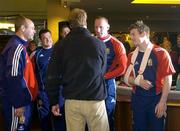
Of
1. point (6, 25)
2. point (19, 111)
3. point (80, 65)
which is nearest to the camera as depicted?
point (80, 65)

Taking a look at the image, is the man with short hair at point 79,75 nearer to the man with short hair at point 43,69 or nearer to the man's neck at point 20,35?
the man's neck at point 20,35

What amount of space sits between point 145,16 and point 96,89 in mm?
13335

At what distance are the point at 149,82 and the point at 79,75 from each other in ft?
2.38

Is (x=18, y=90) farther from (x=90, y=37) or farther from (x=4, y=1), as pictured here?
(x=4, y=1)

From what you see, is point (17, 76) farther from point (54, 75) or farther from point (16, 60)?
point (54, 75)

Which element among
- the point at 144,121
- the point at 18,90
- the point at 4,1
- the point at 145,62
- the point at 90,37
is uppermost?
the point at 4,1

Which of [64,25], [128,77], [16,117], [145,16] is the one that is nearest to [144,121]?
[128,77]

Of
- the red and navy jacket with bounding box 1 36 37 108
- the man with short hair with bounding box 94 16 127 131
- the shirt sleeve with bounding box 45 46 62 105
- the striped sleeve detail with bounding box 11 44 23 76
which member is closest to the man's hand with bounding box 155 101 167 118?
the man with short hair with bounding box 94 16 127 131

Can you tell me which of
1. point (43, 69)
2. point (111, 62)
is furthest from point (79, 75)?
point (43, 69)

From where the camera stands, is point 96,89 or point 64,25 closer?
point 96,89

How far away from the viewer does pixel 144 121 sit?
3211mm

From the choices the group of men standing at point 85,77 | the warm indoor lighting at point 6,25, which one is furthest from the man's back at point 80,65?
the warm indoor lighting at point 6,25

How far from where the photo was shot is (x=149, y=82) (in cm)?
314

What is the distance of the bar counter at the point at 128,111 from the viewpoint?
12.0ft
